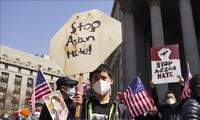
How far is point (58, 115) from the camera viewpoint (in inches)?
126

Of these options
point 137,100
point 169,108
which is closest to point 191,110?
point 169,108

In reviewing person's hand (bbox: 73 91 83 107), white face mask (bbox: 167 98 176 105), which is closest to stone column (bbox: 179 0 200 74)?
white face mask (bbox: 167 98 176 105)

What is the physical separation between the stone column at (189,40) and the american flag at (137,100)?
759 cm

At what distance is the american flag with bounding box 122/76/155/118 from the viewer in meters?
9.12

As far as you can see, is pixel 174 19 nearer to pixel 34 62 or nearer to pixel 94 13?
pixel 94 13

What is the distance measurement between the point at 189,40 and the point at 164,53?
317 inches

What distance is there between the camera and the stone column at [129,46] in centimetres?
1912

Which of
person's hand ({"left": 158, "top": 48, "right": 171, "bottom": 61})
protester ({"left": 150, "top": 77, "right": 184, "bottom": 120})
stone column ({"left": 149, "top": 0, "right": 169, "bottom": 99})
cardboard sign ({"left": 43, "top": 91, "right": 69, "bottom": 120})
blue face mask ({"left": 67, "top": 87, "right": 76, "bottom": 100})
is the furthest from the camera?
stone column ({"left": 149, "top": 0, "right": 169, "bottom": 99})

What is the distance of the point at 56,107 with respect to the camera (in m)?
3.26

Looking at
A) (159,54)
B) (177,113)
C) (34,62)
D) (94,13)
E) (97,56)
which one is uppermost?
(34,62)

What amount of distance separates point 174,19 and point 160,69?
670 inches

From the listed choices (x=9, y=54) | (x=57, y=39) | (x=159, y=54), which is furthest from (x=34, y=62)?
(x=57, y=39)

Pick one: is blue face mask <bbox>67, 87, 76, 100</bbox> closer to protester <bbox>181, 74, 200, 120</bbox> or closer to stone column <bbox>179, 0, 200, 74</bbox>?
protester <bbox>181, 74, 200, 120</bbox>

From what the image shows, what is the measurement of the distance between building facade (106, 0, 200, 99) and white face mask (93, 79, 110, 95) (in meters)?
13.6
